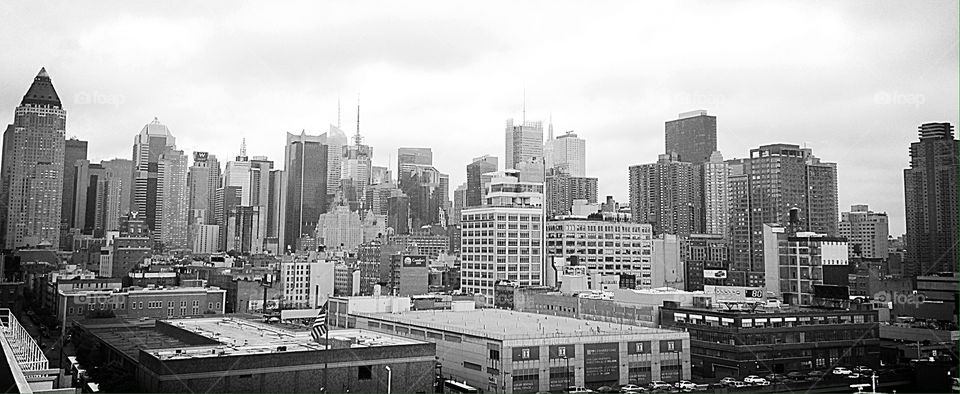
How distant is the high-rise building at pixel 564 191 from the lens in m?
19.0

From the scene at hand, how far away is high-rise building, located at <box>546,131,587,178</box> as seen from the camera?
1348 cm

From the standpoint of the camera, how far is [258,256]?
1439 centimetres

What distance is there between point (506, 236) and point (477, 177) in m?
1.74

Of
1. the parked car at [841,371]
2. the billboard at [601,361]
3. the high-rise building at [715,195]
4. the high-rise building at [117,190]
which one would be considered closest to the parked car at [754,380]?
the parked car at [841,371]

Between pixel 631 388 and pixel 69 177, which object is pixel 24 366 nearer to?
pixel 69 177

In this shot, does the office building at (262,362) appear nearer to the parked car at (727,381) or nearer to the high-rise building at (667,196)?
the parked car at (727,381)

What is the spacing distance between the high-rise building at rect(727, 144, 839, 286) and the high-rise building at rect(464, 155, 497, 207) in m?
5.55

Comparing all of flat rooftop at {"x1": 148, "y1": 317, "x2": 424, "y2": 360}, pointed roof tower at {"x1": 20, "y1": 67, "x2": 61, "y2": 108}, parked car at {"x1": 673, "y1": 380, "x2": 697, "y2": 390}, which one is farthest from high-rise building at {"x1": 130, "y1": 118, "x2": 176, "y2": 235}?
parked car at {"x1": 673, "y1": 380, "x2": 697, "y2": 390}

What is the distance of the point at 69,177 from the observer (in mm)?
6801

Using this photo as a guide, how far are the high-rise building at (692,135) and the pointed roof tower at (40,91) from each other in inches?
298

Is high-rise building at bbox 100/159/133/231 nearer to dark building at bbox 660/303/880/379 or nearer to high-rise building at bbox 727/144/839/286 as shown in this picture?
dark building at bbox 660/303/880/379

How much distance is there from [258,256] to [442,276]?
717 centimetres

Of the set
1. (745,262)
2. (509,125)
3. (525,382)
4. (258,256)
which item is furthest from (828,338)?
(258,256)

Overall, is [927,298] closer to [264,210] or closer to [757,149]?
[757,149]
